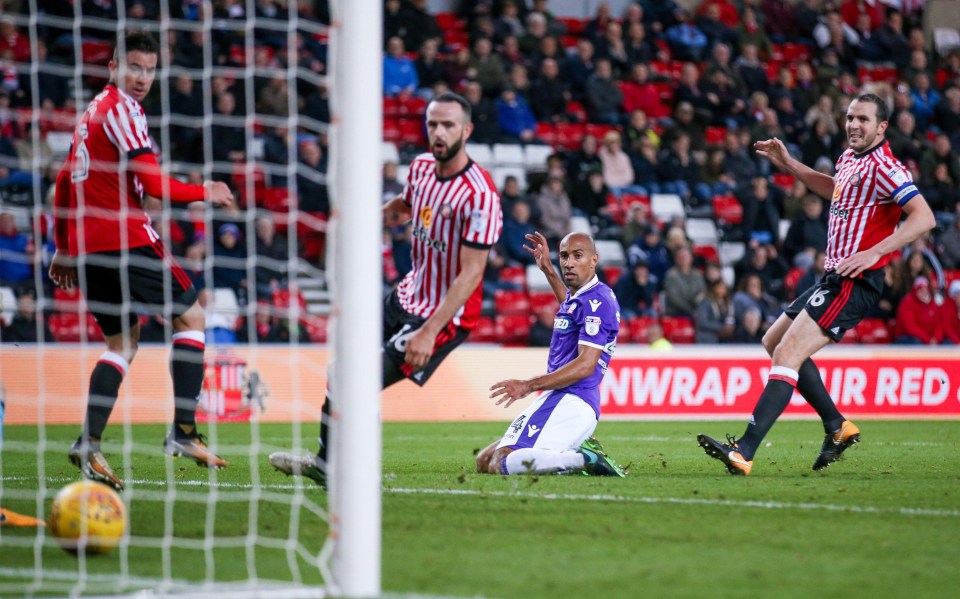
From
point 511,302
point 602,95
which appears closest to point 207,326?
point 511,302

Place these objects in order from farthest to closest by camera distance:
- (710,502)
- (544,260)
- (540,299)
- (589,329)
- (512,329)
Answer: (540,299) < (512,329) < (544,260) < (589,329) < (710,502)

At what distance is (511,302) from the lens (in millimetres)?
16156

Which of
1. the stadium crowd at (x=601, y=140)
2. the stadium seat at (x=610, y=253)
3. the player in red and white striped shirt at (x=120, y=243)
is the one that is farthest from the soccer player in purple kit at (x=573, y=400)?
the stadium seat at (x=610, y=253)

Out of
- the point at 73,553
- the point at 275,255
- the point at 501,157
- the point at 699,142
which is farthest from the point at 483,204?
the point at 699,142

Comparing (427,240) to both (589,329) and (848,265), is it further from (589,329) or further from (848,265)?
(848,265)

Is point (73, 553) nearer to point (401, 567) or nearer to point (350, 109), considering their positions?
point (401, 567)

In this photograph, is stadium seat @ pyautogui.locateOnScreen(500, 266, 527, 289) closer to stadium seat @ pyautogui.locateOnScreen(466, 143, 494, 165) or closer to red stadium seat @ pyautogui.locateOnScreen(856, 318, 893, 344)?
stadium seat @ pyautogui.locateOnScreen(466, 143, 494, 165)

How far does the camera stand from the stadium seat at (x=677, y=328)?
54.2 ft

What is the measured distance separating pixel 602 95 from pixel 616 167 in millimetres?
1664

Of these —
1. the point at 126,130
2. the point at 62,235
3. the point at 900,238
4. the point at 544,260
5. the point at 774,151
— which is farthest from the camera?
the point at 774,151

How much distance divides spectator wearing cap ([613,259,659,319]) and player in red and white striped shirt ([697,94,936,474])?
8235 millimetres

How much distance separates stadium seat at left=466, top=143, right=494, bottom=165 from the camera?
17.8 metres

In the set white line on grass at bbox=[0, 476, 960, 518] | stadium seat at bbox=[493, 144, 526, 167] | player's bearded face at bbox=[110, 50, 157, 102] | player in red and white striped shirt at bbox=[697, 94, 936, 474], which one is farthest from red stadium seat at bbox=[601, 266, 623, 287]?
player's bearded face at bbox=[110, 50, 157, 102]

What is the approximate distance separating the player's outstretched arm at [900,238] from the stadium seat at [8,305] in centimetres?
864
